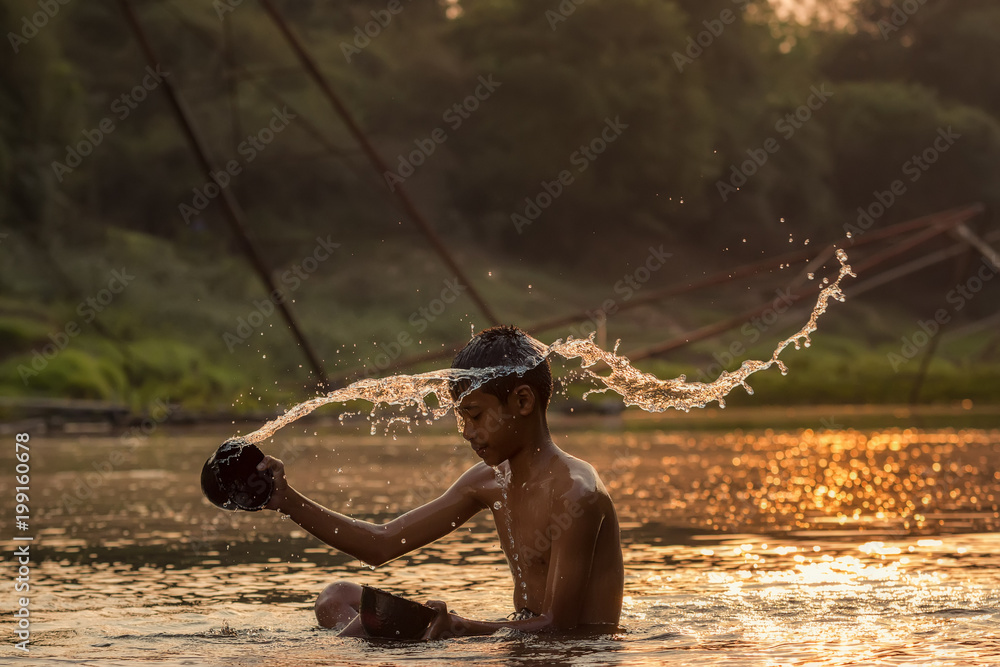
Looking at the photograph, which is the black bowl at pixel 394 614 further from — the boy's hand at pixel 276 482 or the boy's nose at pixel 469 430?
the boy's nose at pixel 469 430

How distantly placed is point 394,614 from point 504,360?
0.93 m

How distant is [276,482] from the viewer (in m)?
5.20

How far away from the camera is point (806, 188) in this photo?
54031 millimetres

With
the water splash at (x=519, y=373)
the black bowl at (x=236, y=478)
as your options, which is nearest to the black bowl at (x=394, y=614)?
the black bowl at (x=236, y=478)

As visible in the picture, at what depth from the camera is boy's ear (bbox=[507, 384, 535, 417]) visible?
5.06 metres

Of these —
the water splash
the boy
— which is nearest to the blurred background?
the water splash

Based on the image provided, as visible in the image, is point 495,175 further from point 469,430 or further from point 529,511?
point 469,430

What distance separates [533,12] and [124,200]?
14.5 m

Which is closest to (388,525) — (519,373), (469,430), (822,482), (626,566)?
(469,430)

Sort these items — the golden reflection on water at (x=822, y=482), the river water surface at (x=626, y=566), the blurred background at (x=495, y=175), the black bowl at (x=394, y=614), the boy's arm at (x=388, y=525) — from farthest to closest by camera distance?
1. the blurred background at (x=495, y=175)
2. the golden reflection on water at (x=822, y=482)
3. the boy's arm at (x=388, y=525)
4. the river water surface at (x=626, y=566)
5. the black bowl at (x=394, y=614)

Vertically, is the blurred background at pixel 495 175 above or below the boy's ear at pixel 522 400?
above

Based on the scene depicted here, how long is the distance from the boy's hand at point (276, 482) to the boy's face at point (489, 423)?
64 centimetres

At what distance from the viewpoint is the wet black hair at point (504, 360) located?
5.04 m

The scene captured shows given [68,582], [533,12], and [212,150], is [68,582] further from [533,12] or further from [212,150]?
[533,12]
